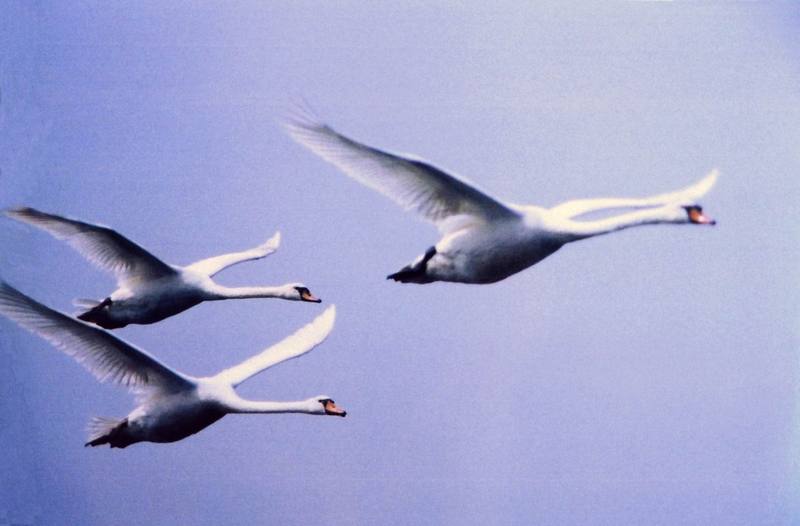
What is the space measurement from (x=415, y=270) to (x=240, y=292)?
19.4 inches

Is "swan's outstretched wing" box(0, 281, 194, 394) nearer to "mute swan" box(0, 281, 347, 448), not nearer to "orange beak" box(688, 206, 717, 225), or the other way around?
"mute swan" box(0, 281, 347, 448)

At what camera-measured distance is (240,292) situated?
2.32 m

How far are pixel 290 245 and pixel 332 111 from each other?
34 centimetres

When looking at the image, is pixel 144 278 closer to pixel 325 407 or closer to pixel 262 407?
pixel 262 407

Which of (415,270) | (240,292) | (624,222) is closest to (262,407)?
(240,292)

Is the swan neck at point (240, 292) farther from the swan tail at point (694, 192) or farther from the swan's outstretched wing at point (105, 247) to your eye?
the swan tail at point (694, 192)

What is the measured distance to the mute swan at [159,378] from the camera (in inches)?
87.4

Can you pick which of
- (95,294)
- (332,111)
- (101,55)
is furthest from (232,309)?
(101,55)

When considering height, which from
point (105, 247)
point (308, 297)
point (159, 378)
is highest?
point (105, 247)

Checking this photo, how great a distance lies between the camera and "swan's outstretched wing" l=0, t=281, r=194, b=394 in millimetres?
2205

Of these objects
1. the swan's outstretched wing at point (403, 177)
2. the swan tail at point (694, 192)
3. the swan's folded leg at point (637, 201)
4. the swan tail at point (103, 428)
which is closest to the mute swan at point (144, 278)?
the swan tail at point (103, 428)

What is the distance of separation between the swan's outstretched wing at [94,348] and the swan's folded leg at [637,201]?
96 cm

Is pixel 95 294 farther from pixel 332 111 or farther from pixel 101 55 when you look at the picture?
pixel 332 111

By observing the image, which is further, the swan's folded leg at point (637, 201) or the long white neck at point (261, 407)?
the long white neck at point (261, 407)
